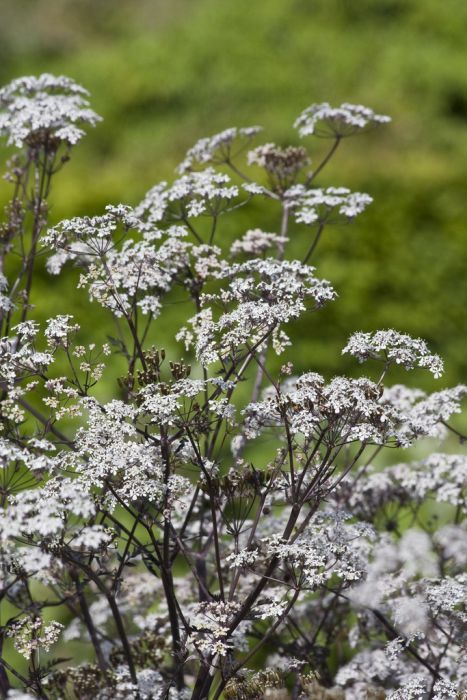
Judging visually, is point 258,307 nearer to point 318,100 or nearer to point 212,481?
point 212,481

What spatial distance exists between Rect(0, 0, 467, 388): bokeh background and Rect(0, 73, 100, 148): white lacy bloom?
4856 mm

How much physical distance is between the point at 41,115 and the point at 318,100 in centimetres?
894

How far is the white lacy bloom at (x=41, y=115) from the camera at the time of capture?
15.5ft

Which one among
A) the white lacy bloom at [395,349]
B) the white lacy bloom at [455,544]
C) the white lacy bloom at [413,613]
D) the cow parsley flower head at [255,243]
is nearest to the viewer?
the white lacy bloom at [395,349]

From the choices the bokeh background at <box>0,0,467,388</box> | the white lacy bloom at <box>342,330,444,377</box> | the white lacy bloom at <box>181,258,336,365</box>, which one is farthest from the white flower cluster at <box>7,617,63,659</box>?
the bokeh background at <box>0,0,467,388</box>

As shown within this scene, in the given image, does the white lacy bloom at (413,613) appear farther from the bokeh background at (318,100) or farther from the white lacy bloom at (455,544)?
the bokeh background at (318,100)

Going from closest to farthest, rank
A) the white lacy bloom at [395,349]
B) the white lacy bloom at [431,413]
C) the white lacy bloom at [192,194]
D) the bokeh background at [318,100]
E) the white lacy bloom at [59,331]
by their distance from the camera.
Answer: the white lacy bloom at [395,349] → the white lacy bloom at [59,331] → the white lacy bloom at [431,413] → the white lacy bloom at [192,194] → the bokeh background at [318,100]

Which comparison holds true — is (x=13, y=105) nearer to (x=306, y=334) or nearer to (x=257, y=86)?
(x=306, y=334)

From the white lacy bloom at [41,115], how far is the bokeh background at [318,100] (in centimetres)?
486

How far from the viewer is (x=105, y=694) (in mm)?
4227

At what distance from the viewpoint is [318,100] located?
13.1m

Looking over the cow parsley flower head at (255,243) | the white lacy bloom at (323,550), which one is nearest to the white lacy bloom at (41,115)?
the cow parsley flower head at (255,243)

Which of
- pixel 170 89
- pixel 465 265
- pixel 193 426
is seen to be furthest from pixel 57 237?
pixel 170 89

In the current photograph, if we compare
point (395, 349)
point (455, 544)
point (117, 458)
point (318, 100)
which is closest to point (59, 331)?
point (117, 458)
